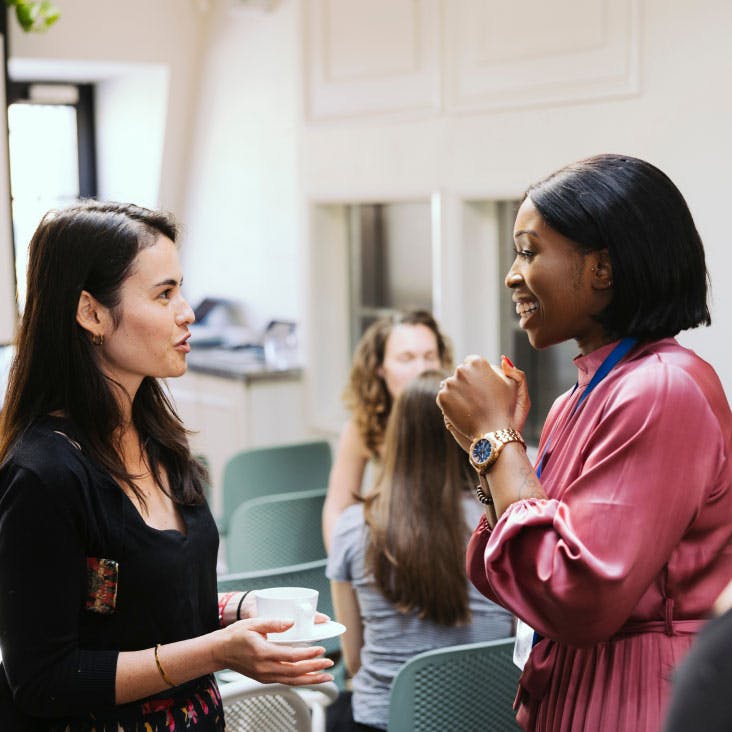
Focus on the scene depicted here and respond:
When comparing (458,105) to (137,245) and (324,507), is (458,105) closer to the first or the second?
(324,507)

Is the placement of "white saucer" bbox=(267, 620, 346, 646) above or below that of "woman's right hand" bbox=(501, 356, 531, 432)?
below

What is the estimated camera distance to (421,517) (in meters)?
2.44

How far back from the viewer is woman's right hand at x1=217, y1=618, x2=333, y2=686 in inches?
57.7

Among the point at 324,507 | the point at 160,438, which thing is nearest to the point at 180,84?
the point at 324,507

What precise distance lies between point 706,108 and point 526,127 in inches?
→ 29.0

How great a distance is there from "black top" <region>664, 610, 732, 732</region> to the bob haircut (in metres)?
0.80

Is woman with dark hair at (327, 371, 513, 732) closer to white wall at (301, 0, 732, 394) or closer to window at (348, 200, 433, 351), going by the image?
white wall at (301, 0, 732, 394)

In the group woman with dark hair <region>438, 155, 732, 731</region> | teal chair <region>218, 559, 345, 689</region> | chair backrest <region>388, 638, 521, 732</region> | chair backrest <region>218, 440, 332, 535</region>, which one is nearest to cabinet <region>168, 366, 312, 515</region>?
chair backrest <region>218, 440, 332, 535</region>

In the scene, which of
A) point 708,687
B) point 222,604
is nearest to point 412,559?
point 222,604

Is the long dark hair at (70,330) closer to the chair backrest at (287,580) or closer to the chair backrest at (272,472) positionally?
the chair backrest at (287,580)

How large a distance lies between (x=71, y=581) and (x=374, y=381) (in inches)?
81.8

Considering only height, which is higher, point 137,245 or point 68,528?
point 137,245

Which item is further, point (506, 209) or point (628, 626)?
point (506, 209)

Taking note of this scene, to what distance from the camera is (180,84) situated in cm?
560
